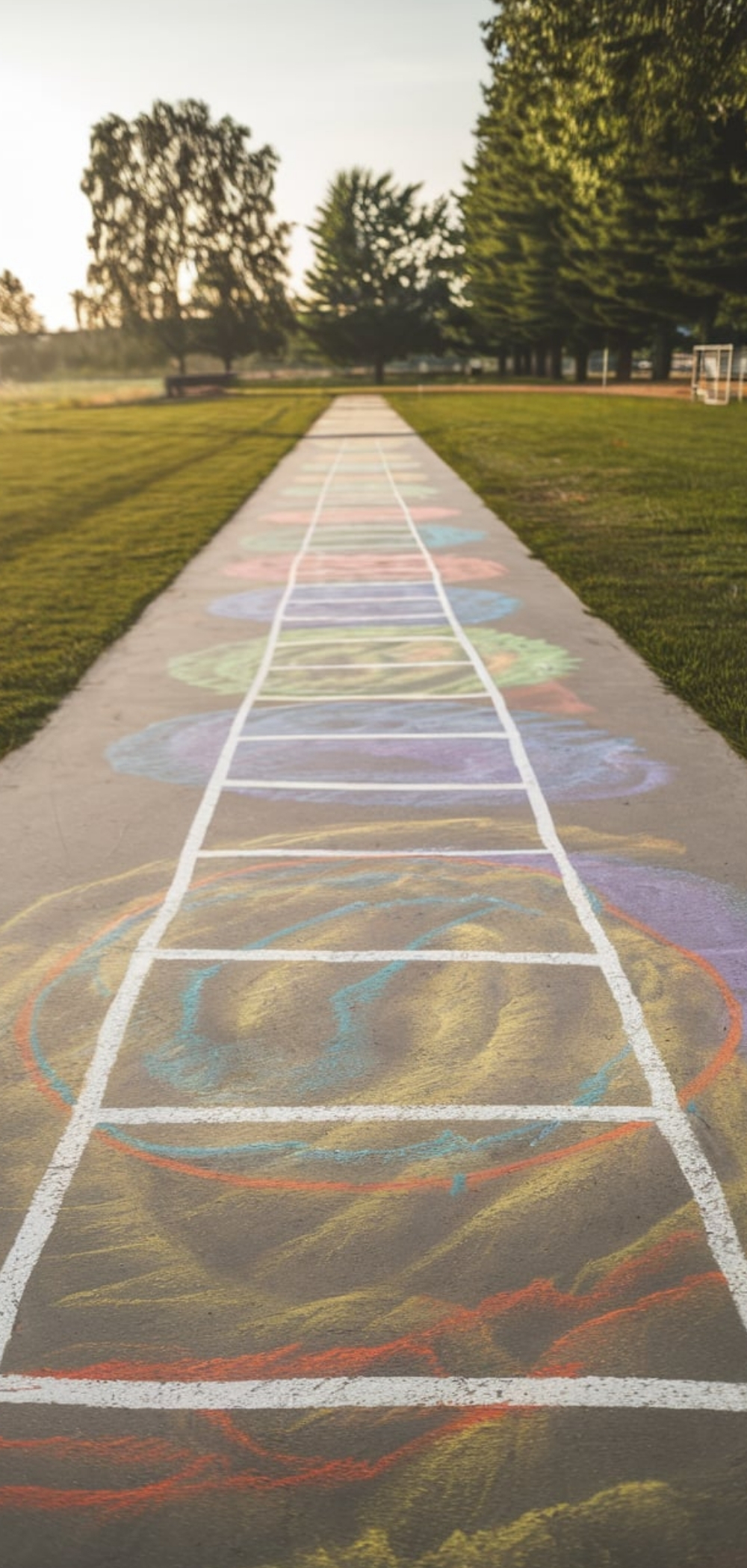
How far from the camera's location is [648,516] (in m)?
17.7

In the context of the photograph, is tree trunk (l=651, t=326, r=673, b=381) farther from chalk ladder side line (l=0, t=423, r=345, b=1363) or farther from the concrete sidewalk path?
chalk ladder side line (l=0, t=423, r=345, b=1363)

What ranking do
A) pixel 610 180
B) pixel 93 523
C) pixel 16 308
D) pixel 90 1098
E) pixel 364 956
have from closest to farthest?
A: pixel 90 1098
pixel 364 956
pixel 93 523
pixel 610 180
pixel 16 308

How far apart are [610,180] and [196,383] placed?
46.2m

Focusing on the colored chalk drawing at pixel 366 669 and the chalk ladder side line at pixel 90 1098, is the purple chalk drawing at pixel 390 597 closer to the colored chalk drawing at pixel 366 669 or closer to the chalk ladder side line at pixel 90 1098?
the colored chalk drawing at pixel 366 669

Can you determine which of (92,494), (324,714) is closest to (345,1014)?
(324,714)

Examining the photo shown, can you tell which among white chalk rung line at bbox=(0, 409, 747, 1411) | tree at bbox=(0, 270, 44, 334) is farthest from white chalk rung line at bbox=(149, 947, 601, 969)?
tree at bbox=(0, 270, 44, 334)

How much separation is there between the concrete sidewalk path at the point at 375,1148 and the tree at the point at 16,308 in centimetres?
14244

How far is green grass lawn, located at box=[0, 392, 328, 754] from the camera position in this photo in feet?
35.9

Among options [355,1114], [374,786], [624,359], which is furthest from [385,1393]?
[624,359]

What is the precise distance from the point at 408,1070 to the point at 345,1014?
18.5 inches

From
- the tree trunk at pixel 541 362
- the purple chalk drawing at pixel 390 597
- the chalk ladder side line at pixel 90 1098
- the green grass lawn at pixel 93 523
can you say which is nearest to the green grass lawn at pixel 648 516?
the purple chalk drawing at pixel 390 597

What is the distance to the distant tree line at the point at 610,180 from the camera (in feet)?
74.4

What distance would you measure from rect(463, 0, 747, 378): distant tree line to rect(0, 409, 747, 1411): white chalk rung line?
21.1 meters

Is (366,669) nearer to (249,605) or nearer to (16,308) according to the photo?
(249,605)
